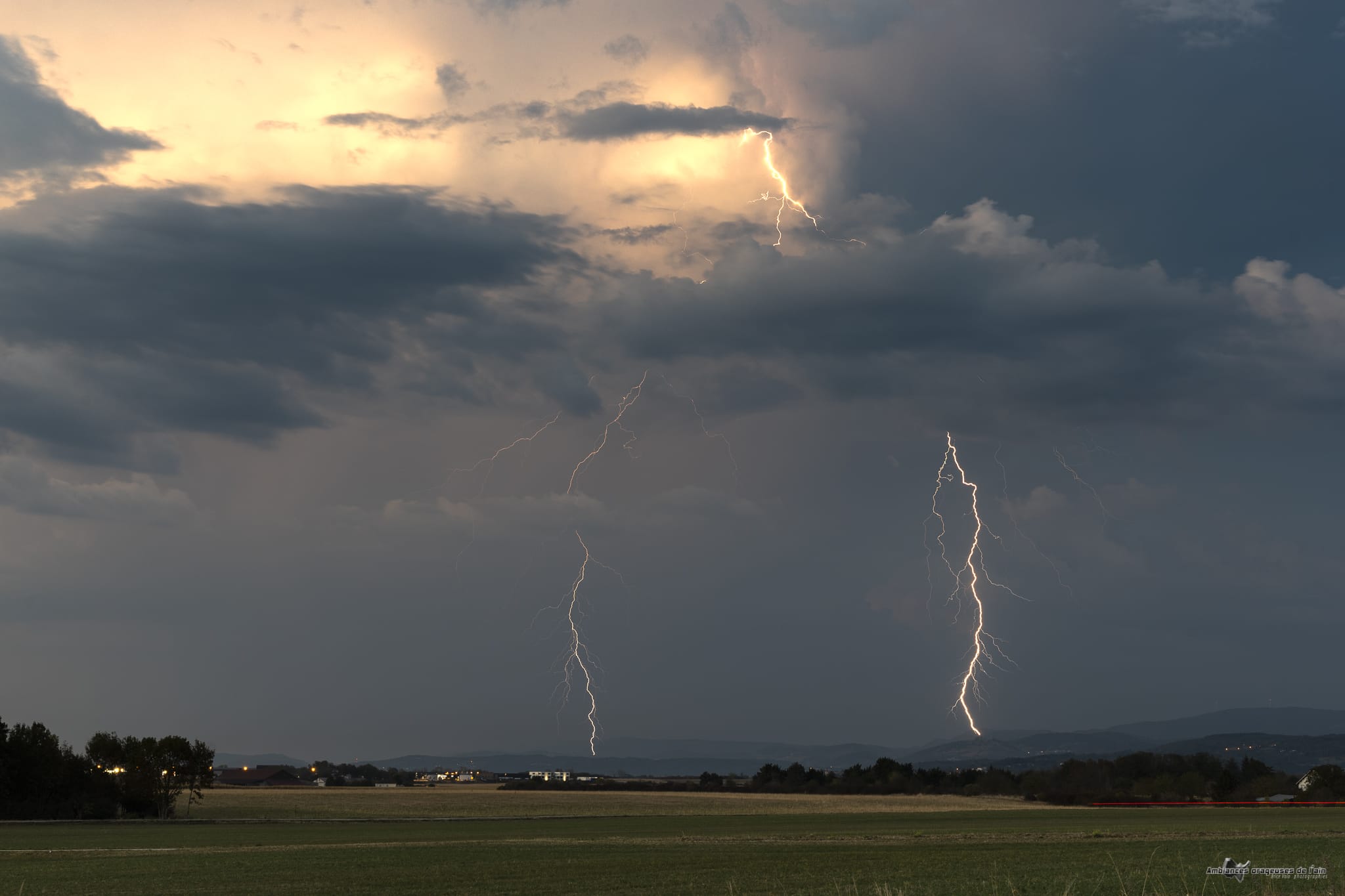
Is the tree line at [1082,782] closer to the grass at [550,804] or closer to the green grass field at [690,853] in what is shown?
the grass at [550,804]

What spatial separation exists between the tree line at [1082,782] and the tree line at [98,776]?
63.4 metres

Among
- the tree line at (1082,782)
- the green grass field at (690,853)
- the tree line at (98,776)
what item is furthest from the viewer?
the tree line at (1082,782)

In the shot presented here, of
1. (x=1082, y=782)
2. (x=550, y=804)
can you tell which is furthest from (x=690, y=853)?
(x=1082, y=782)

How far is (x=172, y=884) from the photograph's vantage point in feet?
96.0

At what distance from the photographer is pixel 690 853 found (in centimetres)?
3916

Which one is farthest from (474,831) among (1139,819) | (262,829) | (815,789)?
(815,789)

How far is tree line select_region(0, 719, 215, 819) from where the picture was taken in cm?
7888

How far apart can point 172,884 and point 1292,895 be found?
84.2 feet

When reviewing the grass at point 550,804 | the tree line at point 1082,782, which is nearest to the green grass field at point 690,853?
the grass at point 550,804

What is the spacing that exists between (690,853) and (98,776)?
65385 mm

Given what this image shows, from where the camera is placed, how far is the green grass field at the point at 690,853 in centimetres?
2669

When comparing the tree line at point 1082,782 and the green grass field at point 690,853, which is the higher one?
the green grass field at point 690,853

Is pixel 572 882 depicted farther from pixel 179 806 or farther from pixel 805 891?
pixel 179 806

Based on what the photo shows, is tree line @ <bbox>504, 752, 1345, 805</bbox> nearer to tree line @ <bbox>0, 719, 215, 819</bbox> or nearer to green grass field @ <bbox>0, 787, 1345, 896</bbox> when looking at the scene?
green grass field @ <bbox>0, 787, 1345, 896</bbox>
